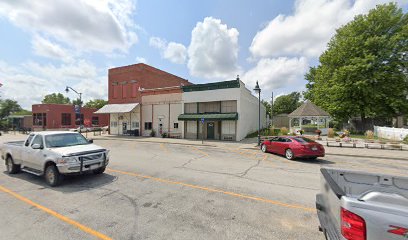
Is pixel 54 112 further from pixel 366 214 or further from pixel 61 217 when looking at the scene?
pixel 366 214

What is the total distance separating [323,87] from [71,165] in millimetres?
36426

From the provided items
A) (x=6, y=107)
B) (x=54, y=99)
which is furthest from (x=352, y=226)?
(x=54, y=99)

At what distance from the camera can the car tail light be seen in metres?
1.97

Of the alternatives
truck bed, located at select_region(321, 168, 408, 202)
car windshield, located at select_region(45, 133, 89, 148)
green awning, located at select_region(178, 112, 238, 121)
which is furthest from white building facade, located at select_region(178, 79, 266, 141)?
truck bed, located at select_region(321, 168, 408, 202)

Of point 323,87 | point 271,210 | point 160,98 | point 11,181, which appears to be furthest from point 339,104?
point 11,181

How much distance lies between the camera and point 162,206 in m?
4.80

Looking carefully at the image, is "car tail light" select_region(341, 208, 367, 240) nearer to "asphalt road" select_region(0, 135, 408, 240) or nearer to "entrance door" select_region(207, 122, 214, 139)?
"asphalt road" select_region(0, 135, 408, 240)

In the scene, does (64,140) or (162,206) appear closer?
(162,206)

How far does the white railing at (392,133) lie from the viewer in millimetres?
20286

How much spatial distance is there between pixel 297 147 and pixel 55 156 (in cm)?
1168

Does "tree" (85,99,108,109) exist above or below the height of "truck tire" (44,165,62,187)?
above

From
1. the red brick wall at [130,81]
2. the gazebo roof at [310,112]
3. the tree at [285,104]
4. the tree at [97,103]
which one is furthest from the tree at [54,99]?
the gazebo roof at [310,112]

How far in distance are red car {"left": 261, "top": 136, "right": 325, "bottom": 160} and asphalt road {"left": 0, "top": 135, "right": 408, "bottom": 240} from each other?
303 centimetres

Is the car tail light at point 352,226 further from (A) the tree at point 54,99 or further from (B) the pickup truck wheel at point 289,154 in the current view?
(A) the tree at point 54,99
